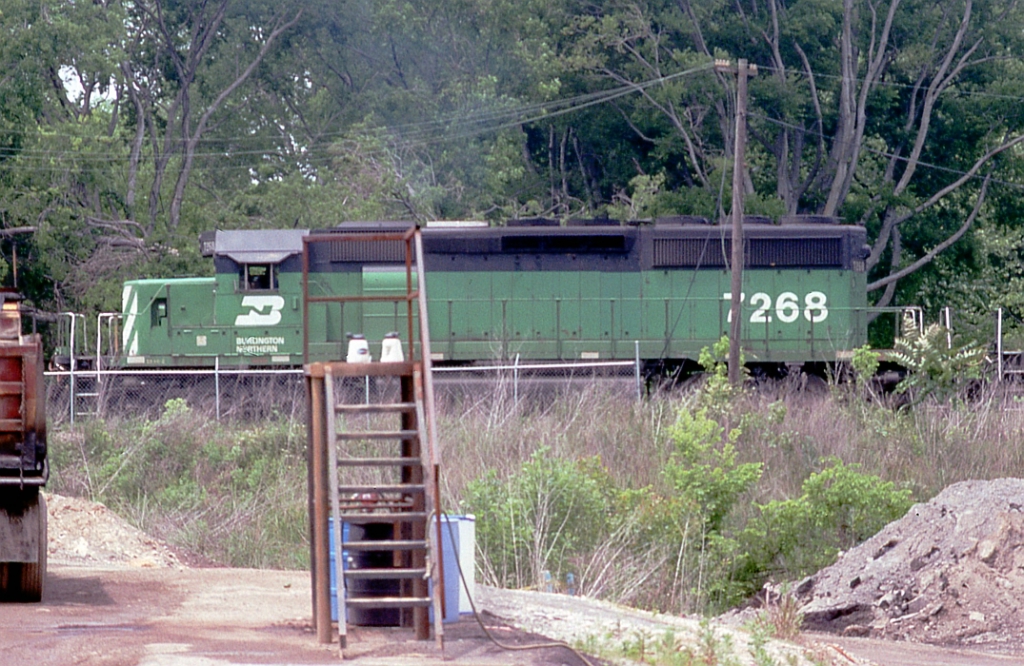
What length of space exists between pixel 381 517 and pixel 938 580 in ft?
19.5

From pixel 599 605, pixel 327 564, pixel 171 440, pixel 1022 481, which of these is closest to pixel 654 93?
pixel 171 440

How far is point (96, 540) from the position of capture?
37.1ft

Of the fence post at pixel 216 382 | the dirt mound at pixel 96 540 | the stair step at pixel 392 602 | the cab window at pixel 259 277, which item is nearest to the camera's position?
the stair step at pixel 392 602

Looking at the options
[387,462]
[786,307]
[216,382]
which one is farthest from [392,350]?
[786,307]

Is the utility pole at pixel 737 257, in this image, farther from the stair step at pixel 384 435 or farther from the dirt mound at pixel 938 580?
the stair step at pixel 384 435

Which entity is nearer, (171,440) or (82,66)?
(171,440)

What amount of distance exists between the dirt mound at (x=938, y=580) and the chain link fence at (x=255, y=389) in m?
6.59

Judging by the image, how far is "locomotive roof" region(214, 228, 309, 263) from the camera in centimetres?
2002

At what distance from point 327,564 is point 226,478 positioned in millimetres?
8905

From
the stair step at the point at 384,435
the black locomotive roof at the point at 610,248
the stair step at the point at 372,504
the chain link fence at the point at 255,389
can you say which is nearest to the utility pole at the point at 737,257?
the chain link fence at the point at 255,389

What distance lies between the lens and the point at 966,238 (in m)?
31.5

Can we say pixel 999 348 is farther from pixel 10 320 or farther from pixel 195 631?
pixel 10 320

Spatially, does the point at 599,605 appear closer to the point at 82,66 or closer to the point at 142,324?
the point at 142,324

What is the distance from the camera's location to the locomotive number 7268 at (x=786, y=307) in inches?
797
